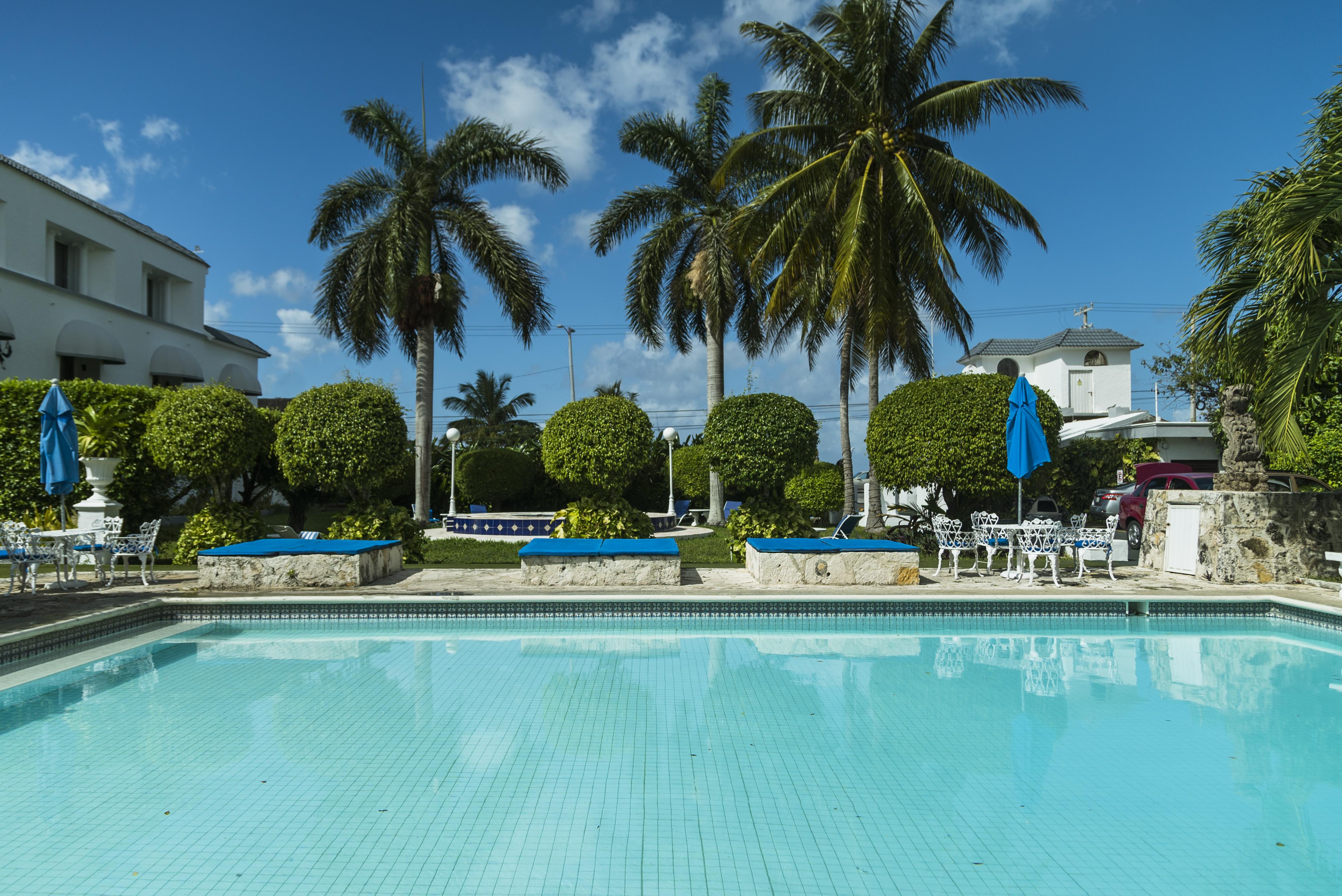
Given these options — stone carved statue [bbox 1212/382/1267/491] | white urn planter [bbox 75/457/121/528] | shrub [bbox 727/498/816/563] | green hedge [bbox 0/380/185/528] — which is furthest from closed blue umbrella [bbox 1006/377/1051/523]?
green hedge [bbox 0/380/185/528]

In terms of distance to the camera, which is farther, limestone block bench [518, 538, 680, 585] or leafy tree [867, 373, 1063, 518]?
leafy tree [867, 373, 1063, 518]

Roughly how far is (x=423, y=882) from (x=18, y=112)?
72.3ft

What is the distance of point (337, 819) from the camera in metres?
3.89

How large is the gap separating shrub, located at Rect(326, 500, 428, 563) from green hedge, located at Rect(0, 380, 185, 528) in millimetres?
4367

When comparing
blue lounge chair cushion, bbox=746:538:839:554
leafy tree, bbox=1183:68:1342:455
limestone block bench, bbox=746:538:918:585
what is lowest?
limestone block bench, bbox=746:538:918:585

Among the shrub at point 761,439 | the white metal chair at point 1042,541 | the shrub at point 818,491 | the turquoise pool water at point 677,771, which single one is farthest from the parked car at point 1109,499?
the turquoise pool water at point 677,771

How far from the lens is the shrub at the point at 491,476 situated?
87.0ft

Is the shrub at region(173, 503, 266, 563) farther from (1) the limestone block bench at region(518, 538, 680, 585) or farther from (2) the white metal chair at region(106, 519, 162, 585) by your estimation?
(1) the limestone block bench at region(518, 538, 680, 585)

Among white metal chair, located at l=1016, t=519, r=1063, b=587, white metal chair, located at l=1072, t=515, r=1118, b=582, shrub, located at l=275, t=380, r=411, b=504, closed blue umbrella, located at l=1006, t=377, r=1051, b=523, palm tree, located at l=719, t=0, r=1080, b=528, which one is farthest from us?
palm tree, located at l=719, t=0, r=1080, b=528

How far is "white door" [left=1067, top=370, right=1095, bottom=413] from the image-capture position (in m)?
40.2

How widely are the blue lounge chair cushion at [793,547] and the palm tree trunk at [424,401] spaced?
39.3 ft

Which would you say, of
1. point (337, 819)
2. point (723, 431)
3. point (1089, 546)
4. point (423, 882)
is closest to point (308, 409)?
point (723, 431)

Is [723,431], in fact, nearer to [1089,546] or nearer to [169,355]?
[1089,546]

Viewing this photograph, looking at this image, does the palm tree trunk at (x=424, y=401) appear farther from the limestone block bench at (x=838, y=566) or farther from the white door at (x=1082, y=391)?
the white door at (x=1082, y=391)
